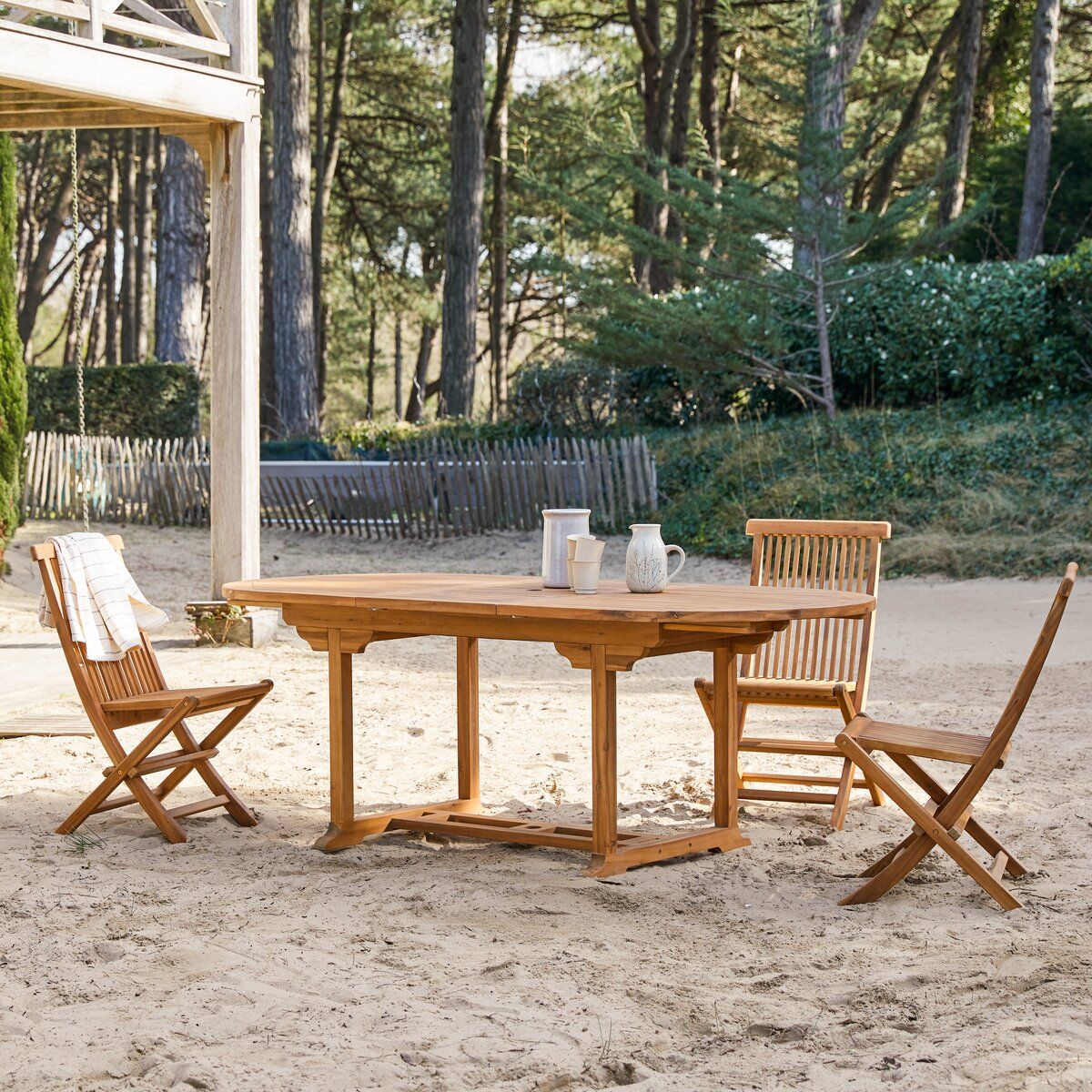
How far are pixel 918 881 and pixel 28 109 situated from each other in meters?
7.11

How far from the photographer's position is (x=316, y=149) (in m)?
27.2

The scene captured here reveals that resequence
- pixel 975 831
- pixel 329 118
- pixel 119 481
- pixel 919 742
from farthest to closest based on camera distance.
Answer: pixel 329 118 → pixel 119 481 → pixel 975 831 → pixel 919 742

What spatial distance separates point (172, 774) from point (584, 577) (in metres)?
1.85

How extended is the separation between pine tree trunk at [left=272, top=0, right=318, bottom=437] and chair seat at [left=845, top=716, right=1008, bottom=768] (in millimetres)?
17738

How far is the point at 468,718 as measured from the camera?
513cm

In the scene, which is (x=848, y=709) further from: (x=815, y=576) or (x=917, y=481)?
(x=917, y=481)

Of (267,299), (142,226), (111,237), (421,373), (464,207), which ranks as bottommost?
(421,373)

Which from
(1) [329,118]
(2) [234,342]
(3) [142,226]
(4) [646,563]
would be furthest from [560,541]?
(3) [142,226]

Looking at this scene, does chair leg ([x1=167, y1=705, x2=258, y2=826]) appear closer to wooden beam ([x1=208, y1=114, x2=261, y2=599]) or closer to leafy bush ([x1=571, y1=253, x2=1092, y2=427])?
wooden beam ([x1=208, y1=114, x2=261, y2=599])

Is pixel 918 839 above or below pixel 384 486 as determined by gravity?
below

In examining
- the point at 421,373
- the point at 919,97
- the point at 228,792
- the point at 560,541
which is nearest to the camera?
the point at 560,541

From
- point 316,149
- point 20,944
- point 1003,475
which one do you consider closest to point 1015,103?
point 316,149

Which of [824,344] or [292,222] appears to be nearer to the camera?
[824,344]

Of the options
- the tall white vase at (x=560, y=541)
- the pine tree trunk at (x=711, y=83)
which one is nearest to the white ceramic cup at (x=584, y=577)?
the tall white vase at (x=560, y=541)
